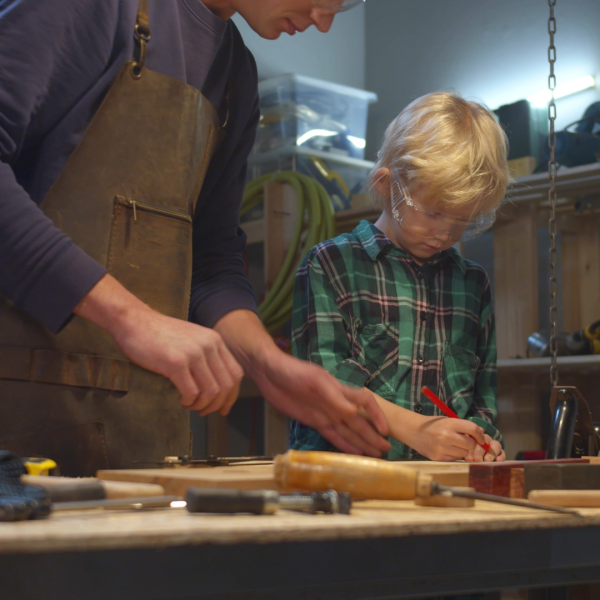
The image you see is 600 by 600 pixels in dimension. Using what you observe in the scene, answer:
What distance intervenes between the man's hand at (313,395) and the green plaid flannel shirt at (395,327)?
0.33m

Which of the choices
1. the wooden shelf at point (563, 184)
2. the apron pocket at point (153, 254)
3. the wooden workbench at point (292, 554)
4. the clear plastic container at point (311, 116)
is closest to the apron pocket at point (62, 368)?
the apron pocket at point (153, 254)

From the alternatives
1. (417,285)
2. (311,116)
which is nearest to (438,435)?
(417,285)

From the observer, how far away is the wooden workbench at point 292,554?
1.28 ft

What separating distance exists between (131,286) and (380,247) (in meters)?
0.68

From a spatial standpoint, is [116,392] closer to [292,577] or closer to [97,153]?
[97,153]

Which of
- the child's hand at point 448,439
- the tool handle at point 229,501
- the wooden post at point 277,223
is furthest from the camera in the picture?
the wooden post at point 277,223

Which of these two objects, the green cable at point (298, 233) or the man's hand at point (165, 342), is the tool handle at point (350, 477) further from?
the green cable at point (298, 233)

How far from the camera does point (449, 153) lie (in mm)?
1576

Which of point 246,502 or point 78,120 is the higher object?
point 78,120

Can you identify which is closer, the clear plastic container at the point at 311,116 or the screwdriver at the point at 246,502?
the screwdriver at the point at 246,502

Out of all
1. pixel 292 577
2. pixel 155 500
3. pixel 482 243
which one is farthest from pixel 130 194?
pixel 482 243

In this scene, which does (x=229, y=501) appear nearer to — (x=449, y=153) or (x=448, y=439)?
(x=448, y=439)

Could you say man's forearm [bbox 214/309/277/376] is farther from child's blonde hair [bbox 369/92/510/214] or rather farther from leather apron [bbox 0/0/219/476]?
child's blonde hair [bbox 369/92/510/214]

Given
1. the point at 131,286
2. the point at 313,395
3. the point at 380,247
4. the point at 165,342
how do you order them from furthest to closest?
the point at 380,247 < the point at 131,286 < the point at 313,395 < the point at 165,342
